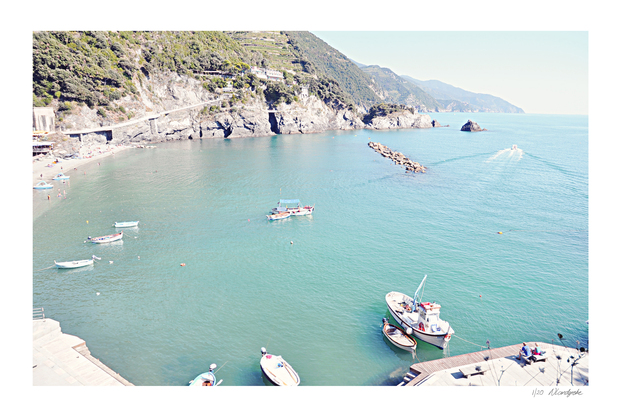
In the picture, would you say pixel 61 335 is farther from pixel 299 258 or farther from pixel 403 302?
pixel 403 302

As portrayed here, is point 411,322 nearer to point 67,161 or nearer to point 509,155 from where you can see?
point 67,161

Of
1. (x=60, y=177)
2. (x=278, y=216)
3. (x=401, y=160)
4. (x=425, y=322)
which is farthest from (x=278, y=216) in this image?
(x=401, y=160)

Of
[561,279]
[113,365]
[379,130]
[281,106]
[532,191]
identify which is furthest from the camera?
[379,130]

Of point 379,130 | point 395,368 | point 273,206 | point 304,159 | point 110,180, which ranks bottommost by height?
point 395,368

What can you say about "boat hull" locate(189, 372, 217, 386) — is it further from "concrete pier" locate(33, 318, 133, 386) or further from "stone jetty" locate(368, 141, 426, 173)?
"stone jetty" locate(368, 141, 426, 173)

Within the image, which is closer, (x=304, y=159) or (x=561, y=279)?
(x=561, y=279)

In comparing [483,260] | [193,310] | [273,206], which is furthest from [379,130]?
[193,310]
